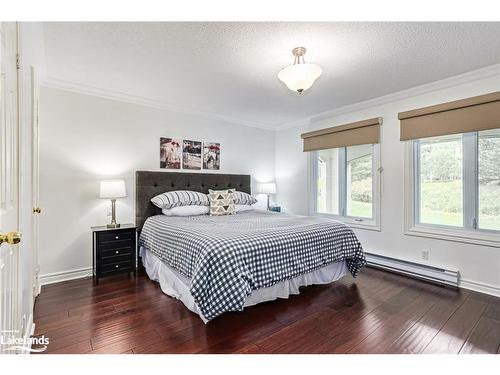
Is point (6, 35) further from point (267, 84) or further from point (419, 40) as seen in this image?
point (419, 40)

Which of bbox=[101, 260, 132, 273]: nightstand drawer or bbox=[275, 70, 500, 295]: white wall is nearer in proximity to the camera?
bbox=[275, 70, 500, 295]: white wall

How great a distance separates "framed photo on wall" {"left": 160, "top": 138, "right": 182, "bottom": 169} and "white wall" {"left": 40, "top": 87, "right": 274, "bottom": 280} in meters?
0.08

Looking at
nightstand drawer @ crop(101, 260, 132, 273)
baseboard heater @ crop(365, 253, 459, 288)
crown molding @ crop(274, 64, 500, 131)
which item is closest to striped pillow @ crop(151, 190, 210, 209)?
nightstand drawer @ crop(101, 260, 132, 273)

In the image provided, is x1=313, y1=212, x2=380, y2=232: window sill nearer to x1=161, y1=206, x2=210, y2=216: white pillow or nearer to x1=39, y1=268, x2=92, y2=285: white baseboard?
x1=161, y1=206, x2=210, y2=216: white pillow

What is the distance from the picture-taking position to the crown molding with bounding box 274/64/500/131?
2572mm

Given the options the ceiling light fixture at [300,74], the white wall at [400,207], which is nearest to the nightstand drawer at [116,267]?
the ceiling light fixture at [300,74]

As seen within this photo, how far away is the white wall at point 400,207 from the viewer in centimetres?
262

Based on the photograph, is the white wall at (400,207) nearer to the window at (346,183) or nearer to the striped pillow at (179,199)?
the window at (346,183)

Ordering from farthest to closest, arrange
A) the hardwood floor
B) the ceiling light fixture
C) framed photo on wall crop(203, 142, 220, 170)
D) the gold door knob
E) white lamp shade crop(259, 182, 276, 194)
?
white lamp shade crop(259, 182, 276, 194)
framed photo on wall crop(203, 142, 220, 170)
the ceiling light fixture
the hardwood floor
the gold door knob

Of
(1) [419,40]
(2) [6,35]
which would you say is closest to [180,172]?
(2) [6,35]

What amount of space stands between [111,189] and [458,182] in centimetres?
397

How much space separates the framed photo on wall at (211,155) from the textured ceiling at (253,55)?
901mm

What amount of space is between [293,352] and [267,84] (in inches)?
103

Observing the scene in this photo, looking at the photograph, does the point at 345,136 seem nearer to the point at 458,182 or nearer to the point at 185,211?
the point at 458,182
